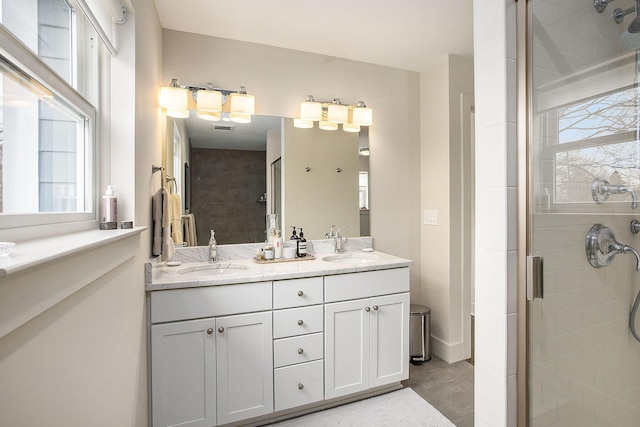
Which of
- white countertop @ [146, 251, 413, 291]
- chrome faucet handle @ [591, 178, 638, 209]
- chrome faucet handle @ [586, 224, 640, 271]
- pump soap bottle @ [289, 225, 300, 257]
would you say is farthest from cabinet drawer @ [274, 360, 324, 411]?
chrome faucet handle @ [591, 178, 638, 209]

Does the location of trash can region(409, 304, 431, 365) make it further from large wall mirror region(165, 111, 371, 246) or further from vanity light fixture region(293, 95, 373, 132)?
vanity light fixture region(293, 95, 373, 132)

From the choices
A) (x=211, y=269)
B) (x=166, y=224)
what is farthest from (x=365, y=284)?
(x=166, y=224)

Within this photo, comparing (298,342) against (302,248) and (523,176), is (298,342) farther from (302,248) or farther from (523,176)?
(523,176)

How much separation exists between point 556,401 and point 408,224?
5.70 ft

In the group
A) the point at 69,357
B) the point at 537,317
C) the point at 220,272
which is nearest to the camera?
the point at 69,357

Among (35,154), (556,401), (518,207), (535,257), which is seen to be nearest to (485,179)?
(518,207)

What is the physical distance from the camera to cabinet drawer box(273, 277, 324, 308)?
1755 mm

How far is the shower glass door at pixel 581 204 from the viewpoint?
1072 mm

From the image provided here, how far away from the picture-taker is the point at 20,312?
46 centimetres

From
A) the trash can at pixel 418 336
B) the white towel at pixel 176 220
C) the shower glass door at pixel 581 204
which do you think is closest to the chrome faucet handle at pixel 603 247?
the shower glass door at pixel 581 204

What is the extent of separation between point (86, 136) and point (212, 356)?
120cm

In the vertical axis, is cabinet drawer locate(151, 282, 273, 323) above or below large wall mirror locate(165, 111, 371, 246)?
below

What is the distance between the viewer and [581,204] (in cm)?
121

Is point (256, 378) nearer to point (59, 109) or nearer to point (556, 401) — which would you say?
point (556, 401)
